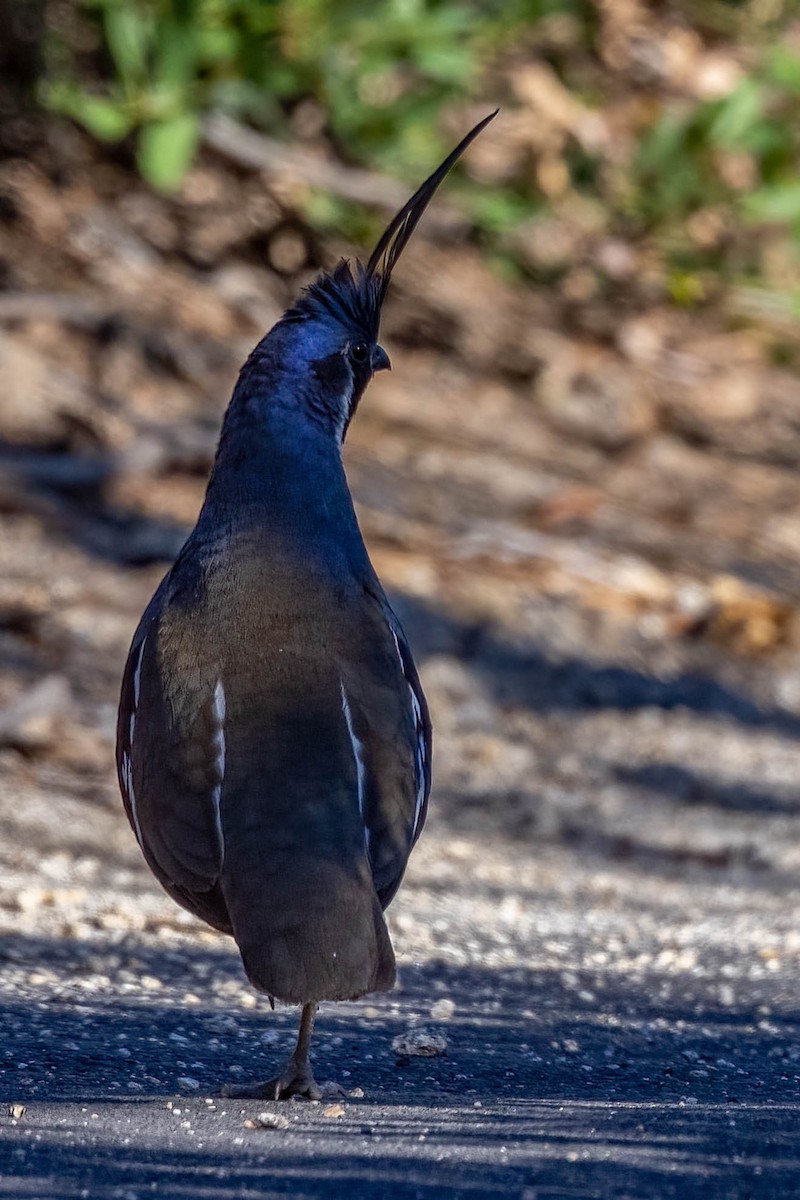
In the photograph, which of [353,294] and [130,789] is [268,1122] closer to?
[130,789]

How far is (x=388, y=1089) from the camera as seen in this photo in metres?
3.52

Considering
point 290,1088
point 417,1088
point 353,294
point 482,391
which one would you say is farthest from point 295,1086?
point 482,391

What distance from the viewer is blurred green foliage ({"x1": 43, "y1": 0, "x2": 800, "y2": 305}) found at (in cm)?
882

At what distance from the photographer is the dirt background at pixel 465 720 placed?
3168 mm

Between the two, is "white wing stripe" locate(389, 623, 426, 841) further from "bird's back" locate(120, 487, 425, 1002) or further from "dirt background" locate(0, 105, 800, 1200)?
"dirt background" locate(0, 105, 800, 1200)

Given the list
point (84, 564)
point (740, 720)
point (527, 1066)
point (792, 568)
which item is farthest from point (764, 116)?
point (527, 1066)

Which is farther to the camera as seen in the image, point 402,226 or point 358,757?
point 402,226

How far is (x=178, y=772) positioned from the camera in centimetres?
359

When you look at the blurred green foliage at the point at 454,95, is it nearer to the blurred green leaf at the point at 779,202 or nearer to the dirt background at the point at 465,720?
the blurred green leaf at the point at 779,202

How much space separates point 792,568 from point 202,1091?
5.65 m

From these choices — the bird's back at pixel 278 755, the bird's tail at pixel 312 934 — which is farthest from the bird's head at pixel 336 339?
the bird's tail at pixel 312 934

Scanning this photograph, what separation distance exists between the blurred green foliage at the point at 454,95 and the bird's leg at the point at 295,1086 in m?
5.86

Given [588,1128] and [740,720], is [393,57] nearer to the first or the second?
[740,720]

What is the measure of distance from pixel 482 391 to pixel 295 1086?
652 cm
